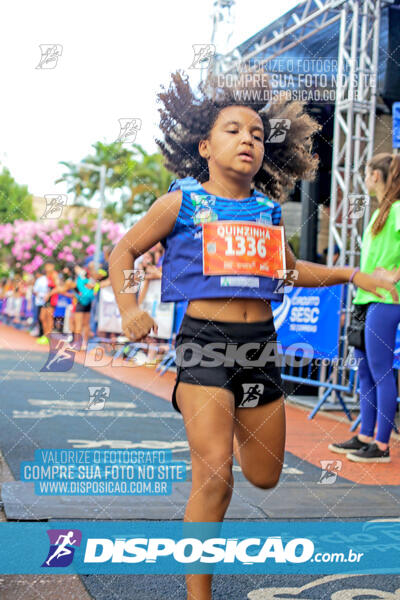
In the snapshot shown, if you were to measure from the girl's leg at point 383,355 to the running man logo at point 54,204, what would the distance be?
2170mm

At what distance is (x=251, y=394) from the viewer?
220 centimetres

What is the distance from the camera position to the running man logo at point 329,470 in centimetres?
398

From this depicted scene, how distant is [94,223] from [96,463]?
2440 centimetres

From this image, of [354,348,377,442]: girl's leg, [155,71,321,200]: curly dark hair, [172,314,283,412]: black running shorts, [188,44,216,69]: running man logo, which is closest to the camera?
[172,314,283,412]: black running shorts

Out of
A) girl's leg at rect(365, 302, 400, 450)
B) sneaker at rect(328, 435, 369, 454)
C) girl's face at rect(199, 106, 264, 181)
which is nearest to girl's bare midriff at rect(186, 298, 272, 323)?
girl's face at rect(199, 106, 264, 181)

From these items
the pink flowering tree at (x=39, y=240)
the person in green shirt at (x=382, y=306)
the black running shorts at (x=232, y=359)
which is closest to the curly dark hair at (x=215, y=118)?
the black running shorts at (x=232, y=359)

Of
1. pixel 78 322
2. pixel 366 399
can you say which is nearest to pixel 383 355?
pixel 366 399

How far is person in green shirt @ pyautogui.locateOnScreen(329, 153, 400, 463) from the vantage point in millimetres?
4430

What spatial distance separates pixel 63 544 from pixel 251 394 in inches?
33.5

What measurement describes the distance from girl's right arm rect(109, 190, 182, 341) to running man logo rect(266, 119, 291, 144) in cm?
65

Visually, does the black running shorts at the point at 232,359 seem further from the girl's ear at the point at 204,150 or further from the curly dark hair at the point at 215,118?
the curly dark hair at the point at 215,118

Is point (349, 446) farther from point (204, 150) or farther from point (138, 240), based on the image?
point (138, 240)

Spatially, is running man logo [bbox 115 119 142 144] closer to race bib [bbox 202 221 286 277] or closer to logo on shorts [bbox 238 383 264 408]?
race bib [bbox 202 221 286 277]

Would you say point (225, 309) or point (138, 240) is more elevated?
point (138, 240)
